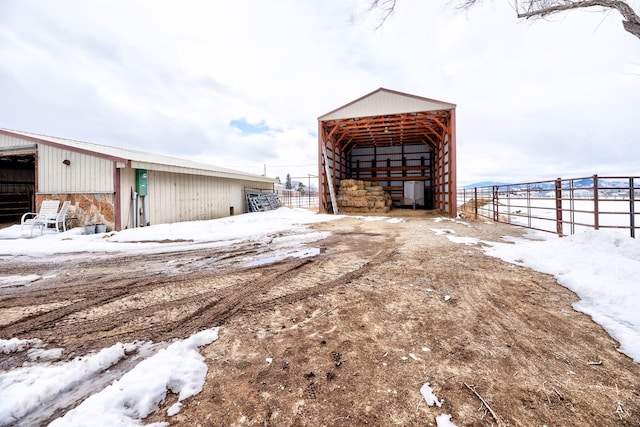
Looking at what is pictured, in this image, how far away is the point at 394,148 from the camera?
21.2m

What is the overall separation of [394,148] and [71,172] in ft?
63.6

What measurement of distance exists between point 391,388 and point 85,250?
7143mm

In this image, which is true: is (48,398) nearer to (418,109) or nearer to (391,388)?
(391,388)

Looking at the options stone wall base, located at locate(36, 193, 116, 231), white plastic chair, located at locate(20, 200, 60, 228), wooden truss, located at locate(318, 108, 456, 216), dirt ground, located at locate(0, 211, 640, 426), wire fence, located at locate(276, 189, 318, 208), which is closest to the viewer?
dirt ground, located at locate(0, 211, 640, 426)

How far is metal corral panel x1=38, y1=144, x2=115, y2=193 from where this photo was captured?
901cm

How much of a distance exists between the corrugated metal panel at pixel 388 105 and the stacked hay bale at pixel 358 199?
440cm

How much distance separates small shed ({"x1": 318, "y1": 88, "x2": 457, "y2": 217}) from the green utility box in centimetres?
857

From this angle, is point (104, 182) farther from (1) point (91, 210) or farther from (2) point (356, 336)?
(2) point (356, 336)

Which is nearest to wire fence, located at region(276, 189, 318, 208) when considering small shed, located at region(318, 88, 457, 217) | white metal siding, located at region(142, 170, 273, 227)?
small shed, located at region(318, 88, 457, 217)

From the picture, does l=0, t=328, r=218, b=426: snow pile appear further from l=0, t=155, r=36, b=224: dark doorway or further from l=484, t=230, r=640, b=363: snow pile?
l=0, t=155, r=36, b=224: dark doorway

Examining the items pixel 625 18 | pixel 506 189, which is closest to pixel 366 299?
pixel 625 18

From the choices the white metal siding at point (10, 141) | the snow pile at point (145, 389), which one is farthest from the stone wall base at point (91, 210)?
the snow pile at point (145, 389)

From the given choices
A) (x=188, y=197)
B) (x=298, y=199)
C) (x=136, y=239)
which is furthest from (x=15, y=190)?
(x=298, y=199)

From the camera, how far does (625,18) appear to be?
4.91 m
